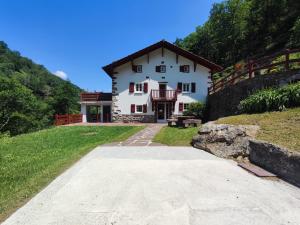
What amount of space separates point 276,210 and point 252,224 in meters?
0.62

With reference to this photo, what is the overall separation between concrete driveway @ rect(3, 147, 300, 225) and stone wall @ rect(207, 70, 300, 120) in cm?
629

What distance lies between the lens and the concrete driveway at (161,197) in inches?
115

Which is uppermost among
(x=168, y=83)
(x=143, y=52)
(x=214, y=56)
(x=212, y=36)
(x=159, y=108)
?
(x=212, y=36)

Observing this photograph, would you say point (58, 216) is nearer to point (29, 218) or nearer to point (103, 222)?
point (29, 218)

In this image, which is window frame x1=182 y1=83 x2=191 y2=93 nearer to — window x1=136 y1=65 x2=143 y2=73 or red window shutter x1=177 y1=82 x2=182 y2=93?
red window shutter x1=177 y1=82 x2=182 y2=93

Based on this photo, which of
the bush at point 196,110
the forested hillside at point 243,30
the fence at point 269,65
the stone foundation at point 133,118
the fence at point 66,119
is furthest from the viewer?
the forested hillside at point 243,30

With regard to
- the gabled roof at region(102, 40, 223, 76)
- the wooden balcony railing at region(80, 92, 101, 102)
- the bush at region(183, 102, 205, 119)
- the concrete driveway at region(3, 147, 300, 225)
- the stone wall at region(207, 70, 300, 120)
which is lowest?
the concrete driveway at region(3, 147, 300, 225)

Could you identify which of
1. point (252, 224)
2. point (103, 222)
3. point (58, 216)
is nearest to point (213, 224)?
point (252, 224)

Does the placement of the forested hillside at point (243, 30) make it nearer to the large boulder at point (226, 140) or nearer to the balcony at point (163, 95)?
the balcony at point (163, 95)

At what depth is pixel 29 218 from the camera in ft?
9.71

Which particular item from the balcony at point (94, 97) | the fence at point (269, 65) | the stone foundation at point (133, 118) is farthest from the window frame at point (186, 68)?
the balcony at point (94, 97)

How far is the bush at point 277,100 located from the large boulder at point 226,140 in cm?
221

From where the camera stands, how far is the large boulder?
632cm

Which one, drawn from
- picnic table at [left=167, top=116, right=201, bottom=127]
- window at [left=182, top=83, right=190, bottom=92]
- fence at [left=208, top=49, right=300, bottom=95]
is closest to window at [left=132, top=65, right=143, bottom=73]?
window at [left=182, top=83, right=190, bottom=92]
